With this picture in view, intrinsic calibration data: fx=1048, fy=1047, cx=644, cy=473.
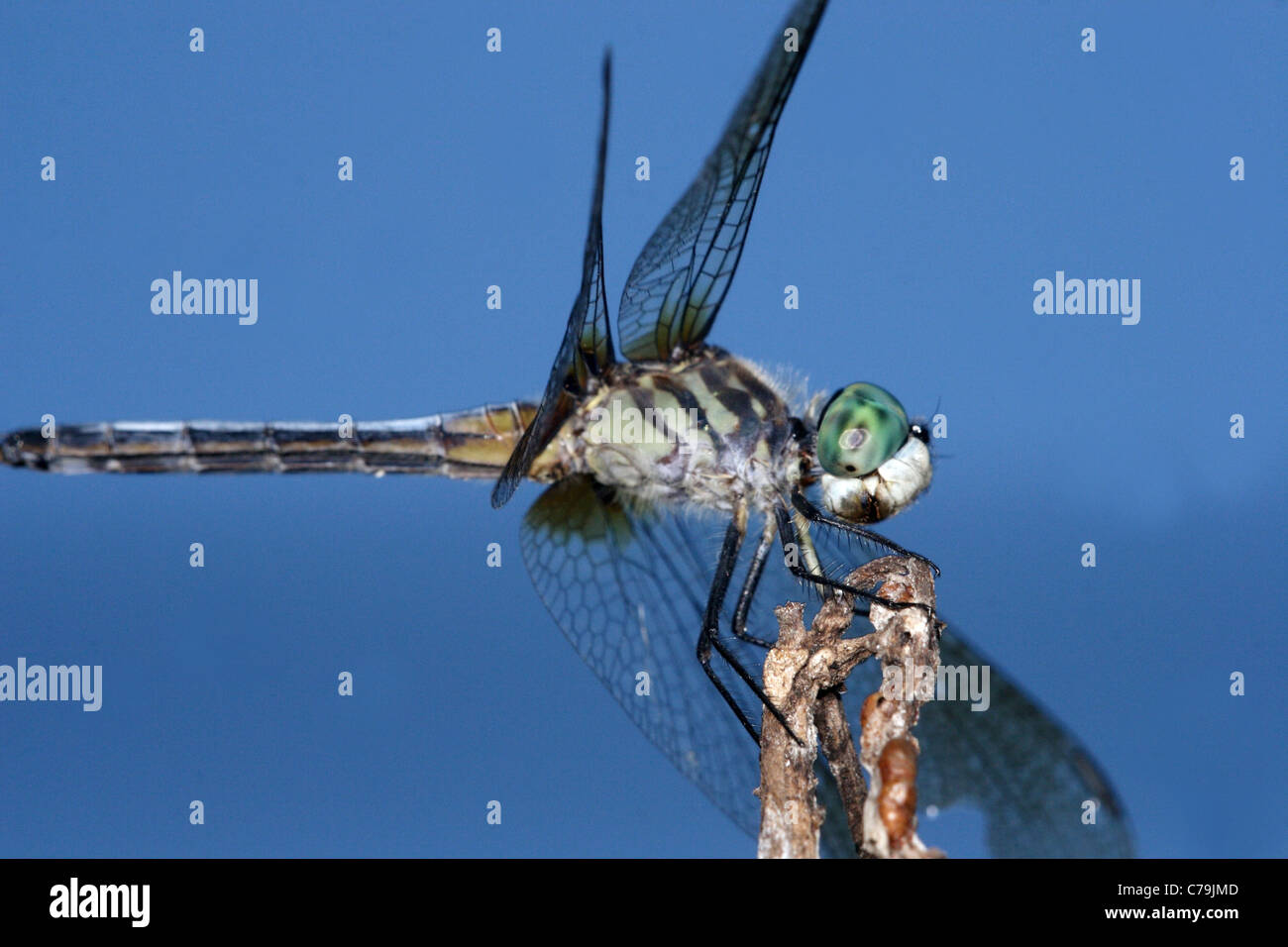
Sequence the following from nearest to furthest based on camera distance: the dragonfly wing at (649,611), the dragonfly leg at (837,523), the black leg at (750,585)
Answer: the dragonfly leg at (837,523), the black leg at (750,585), the dragonfly wing at (649,611)

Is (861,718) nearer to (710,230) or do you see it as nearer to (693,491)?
(693,491)

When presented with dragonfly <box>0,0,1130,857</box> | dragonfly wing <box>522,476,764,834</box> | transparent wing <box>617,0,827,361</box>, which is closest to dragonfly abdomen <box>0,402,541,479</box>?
dragonfly <box>0,0,1130,857</box>

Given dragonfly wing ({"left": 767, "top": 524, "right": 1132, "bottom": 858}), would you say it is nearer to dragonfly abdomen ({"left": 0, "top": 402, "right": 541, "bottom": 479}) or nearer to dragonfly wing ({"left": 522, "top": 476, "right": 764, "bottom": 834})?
dragonfly wing ({"left": 522, "top": 476, "right": 764, "bottom": 834})

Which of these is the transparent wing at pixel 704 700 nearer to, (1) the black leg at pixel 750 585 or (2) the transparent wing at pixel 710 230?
(1) the black leg at pixel 750 585

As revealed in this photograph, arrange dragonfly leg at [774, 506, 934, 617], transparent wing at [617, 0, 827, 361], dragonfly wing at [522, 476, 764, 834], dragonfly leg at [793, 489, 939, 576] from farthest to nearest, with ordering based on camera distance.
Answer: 1. dragonfly wing at [522, 476, 764, 834]
2. dragonfly leg at [793, 489, 939, 576]
3. dragonfly leg at [774, 506, 934, 617]
4. transparent wing at [617, 0, 827, 361]

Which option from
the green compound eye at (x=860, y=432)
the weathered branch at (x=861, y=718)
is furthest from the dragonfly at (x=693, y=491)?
the weathered branch at (x=861, y=718)

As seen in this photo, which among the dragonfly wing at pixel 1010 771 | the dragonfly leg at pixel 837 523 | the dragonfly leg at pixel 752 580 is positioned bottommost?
the dragonfly wing at pixel 1010 771

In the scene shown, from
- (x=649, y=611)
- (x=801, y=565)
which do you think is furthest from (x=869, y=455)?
(x=649, y=611)

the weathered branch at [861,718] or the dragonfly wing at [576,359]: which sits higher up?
the dragonfly wing at [576,359]
